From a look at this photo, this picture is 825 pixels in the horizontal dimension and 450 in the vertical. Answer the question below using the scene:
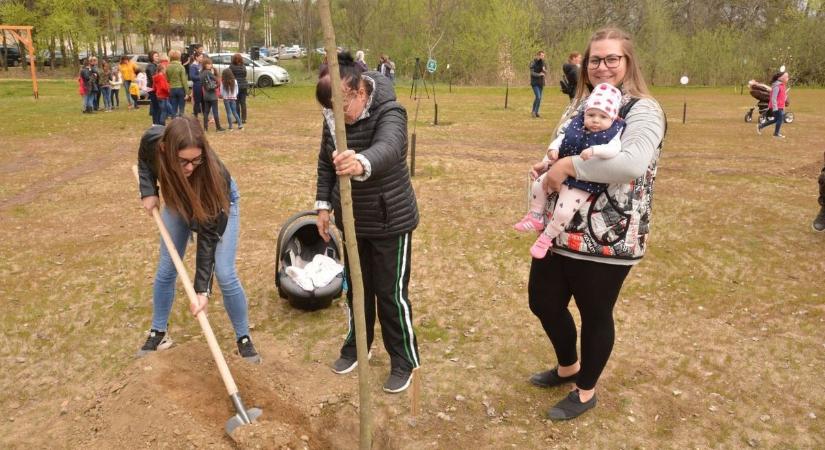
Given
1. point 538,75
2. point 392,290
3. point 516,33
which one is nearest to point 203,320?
point 392,290

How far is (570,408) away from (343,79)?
6.78 ft

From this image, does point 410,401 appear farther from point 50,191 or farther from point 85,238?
point 50,191

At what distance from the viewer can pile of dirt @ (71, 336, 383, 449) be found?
9.74ft

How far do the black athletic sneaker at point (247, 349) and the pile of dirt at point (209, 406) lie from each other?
57 millimetres

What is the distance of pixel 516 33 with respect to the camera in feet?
104

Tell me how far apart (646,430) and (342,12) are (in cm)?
3115

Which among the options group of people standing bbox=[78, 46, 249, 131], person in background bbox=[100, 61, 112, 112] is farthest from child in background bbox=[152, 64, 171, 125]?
person in background bbox=[100, 61, 112, 112]

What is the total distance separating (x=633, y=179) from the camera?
249cm

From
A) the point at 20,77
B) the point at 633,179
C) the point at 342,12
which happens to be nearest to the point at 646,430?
the point at 633,179

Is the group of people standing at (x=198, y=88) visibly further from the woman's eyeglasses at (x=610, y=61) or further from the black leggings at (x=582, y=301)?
the woman's eyeglasses at (x=610, y=61)

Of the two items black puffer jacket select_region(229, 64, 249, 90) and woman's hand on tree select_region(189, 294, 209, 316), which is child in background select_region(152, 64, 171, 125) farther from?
woman's hand on tree select_region(189, 294, 209, 316)

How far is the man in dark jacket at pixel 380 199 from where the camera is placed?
280 centimetres

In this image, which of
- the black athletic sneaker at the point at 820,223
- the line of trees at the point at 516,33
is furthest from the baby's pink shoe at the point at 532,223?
the line of trees at the point at 516,33

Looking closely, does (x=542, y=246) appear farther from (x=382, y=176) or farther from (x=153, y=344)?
(x=153, y=344)
